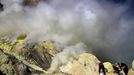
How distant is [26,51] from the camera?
68312 millimetres

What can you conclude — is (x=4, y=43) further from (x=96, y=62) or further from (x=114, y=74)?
(x=114, y=74)

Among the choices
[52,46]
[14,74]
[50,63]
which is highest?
[52,46]

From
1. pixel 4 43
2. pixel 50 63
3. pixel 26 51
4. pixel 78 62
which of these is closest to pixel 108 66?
pixel 78 62

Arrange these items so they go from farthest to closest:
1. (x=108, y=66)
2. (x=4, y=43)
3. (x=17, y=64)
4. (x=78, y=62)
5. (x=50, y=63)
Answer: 1. (x=4, y=43)
2. (x=50, y=63)
3. (x=78, y=62)
4. (x=108, y=66)
5. (x=17, y=64)

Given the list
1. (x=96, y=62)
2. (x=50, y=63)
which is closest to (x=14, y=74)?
(x=96, y=62)

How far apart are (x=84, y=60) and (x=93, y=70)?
4.71 m

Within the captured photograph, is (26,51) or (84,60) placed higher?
(26,51)

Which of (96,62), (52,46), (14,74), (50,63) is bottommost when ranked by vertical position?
(14,74)

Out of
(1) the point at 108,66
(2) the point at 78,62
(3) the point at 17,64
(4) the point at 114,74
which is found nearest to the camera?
(3) the point at 17,64

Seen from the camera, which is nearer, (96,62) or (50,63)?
(96,62)

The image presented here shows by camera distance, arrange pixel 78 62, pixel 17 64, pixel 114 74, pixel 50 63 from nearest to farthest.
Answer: pixel 17 64, pixel 114 74, pixel 78 62, pixel 50 63

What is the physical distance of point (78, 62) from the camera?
5944cm

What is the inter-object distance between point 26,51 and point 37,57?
3.27 meters

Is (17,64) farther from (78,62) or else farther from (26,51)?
(26,51)
